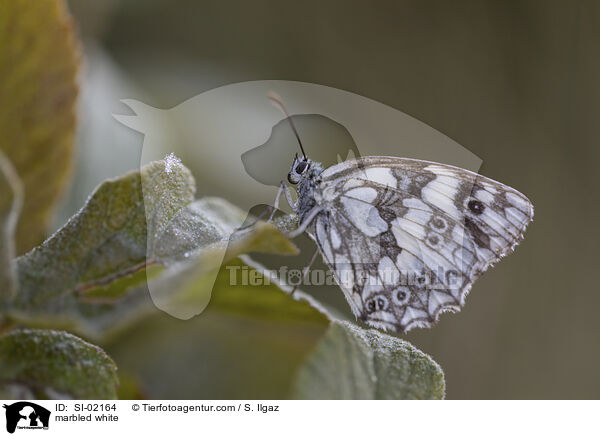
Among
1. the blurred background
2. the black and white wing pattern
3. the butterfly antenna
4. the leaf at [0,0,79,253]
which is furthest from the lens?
the blurred background

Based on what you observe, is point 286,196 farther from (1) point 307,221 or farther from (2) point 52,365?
(2) point 52,365

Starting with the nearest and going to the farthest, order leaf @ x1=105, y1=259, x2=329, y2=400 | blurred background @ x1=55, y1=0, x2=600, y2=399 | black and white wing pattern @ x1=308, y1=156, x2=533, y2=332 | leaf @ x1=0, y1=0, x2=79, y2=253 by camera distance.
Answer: leaf @ x1=0, y1=0, x2=79, y2=253 < leaf @ x1=105, y1=259, x2=329, y2=400 < black and white wing pattern @ x1=308, y1=156, x2=533, y2=332 < blurred background @ x1=55, y1=0, x2=600, y2=399

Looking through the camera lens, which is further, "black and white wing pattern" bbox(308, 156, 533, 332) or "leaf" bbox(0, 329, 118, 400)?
"black and white wing pattern" bbox(308, 156, 533, 332)

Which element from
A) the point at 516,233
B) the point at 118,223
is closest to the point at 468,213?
the point at 516,233

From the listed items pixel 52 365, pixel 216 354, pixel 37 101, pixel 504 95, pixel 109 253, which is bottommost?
pixel 216 354

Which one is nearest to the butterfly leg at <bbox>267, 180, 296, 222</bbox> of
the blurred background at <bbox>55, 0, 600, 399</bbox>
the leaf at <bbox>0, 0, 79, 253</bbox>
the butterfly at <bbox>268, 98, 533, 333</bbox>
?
the butterfly at <bbox>268, 98, 533, 333</bbox>

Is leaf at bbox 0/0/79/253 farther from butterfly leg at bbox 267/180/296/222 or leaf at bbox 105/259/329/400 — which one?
butterfly leg at bbox 267/180/296/222
